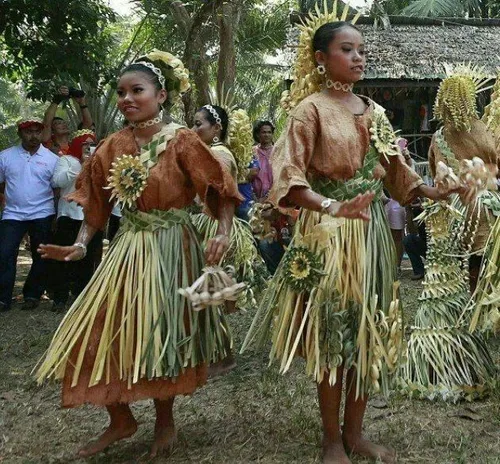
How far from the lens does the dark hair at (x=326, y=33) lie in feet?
10.8

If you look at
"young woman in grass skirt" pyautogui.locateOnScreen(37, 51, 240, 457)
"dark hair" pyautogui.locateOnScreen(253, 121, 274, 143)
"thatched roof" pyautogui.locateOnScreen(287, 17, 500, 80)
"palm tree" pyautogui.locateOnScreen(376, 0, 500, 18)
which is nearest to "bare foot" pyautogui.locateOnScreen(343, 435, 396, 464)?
"young woman in grass skirt" pyautogui.locateOnScreen(37, 51, 240, 457)

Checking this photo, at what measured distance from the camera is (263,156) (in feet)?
26.3

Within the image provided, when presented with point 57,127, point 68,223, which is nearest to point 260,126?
point 57,127

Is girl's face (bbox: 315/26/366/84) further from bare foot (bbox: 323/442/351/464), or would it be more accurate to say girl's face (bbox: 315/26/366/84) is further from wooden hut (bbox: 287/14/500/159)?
wooden hut (bbox: 287/14/500/159)

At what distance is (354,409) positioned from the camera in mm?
3465

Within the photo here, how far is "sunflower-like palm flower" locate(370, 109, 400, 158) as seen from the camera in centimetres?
336

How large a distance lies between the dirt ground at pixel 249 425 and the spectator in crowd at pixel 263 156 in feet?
9.22

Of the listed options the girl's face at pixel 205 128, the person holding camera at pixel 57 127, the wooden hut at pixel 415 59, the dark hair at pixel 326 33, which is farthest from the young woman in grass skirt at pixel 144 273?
the wooden hut at pixel 415 59

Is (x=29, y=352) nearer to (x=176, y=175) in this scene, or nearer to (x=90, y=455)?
(x=90, y=455)

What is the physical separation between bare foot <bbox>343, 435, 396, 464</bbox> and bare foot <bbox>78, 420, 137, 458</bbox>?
3.11 ft

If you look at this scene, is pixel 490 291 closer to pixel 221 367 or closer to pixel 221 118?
pixel 221 367

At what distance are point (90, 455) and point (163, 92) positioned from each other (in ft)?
5.37

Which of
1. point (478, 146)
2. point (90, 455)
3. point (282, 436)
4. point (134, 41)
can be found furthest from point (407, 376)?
point (134, 41)

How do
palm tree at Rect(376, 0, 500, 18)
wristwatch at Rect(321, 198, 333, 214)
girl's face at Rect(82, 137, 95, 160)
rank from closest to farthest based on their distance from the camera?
wristwatch at Rect(321, 198, 333, 214) → girl's face at Rect(82, 137, 95, 160) → palm tree at Rect(376, 0, 500, 18)
